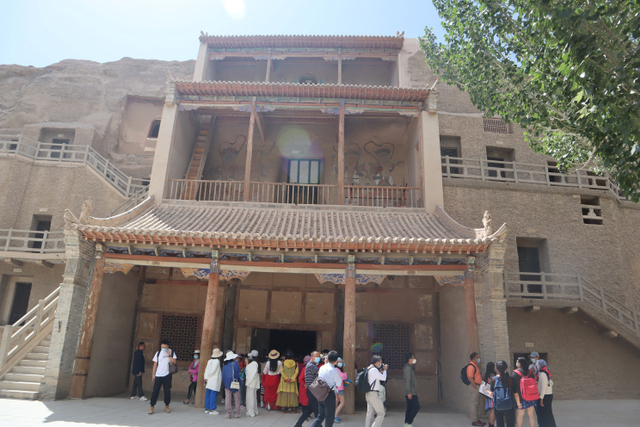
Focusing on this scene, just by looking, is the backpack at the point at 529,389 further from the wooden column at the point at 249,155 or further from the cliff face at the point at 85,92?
the cliff face at the point at 85,92

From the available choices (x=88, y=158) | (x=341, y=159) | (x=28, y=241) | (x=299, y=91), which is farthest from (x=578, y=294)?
(x=28, y=241)

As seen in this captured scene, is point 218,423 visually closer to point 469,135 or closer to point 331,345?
point 331,345

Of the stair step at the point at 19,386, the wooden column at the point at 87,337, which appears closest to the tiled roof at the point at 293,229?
the wooden column at the point at 87,337

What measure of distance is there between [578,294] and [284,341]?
8.96m

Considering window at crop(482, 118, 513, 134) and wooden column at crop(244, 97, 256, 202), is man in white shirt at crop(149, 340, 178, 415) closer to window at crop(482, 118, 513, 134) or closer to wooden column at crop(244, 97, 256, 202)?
wooden column at crop(244, 97, 256, 202)

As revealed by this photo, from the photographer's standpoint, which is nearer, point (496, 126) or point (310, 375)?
point (310, 375)

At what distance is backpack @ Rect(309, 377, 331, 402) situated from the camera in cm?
618

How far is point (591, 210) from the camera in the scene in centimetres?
1366

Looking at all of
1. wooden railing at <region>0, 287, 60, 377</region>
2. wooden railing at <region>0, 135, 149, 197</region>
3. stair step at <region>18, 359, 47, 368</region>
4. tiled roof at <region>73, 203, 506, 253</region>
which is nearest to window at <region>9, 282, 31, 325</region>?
wooden railing at <region>0, 135, 149, 197</region>

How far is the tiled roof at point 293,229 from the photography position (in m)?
9.20

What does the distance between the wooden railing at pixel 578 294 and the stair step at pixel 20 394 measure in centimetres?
1165

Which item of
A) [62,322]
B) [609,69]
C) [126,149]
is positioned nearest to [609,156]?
[609,69]

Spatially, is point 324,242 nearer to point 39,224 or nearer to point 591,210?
point 591,210

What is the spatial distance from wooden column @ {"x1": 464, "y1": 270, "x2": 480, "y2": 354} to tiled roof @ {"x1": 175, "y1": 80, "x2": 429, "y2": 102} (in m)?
5.97
